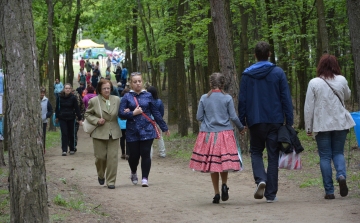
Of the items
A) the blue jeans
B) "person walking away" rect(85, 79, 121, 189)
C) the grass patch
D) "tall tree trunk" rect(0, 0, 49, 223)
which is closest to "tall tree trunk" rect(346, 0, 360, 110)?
the blue jeans

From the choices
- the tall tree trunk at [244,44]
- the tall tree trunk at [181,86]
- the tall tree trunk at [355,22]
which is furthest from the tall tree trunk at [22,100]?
the tall tree trunk at [181,86]

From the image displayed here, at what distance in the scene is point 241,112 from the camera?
919cm

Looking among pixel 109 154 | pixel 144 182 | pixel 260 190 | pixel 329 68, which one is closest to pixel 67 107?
pixel 109 154

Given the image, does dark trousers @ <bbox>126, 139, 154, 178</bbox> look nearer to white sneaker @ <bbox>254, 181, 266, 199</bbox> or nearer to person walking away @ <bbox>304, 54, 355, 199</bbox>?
white sneaker @ <bbox>254, 181, 266, 199</bbox>

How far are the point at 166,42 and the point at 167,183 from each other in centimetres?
1371

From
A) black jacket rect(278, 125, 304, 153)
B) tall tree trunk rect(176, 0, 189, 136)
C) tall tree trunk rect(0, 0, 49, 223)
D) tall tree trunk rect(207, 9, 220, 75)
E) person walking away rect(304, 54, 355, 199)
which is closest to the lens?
tall tree trunk rect(0, 0, 49, 223)

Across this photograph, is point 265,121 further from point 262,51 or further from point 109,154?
point 109,154

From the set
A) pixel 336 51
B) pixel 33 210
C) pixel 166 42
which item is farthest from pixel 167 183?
pixel 336 51

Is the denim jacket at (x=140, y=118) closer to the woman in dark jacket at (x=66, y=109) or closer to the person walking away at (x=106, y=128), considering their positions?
the person walking away at (x=106, y=128)

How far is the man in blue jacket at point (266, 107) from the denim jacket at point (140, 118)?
2.53 meters

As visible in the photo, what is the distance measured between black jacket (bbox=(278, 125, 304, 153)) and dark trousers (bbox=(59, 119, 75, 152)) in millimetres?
10908

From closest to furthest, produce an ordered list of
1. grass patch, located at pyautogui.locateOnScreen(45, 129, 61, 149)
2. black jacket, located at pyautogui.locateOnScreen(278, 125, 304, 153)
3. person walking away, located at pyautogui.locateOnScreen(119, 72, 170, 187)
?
1. black jacket, located at pyautogui.locateOnScreen(278, 125, 304, 153)
2. person walking away, located at pyautogui.locateOnScreen(119, 72, 170, 187)
3. grass patch, located at pyautogui.locateOnScreen(45, 129, 61, 149)

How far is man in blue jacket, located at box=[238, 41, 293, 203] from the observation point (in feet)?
29.6

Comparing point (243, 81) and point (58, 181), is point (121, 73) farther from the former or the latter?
point (243, 81)
